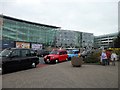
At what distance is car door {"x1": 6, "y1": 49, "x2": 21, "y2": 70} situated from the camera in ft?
44.7

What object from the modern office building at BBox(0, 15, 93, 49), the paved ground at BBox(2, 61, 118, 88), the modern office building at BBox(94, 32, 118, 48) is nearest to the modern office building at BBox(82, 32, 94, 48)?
the modern office building at BBox(0, 15, 93, 49)

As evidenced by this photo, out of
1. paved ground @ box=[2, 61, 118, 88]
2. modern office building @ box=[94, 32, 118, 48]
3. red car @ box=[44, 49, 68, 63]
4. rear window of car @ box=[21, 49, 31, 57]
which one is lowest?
paved ground @ box=[2, 61, 118, 88]

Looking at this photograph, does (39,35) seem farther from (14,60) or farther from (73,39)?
(14,60)

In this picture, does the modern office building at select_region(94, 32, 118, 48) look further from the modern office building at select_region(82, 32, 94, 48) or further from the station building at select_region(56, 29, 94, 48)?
the station building at select_region(56, 29, 94, 48)

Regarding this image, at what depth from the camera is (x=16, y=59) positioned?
46.9 feet

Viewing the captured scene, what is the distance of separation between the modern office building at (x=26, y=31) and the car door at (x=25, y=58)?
65.2m

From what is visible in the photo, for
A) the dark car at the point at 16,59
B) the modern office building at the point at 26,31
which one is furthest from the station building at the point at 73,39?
the dark car at the point at 16,59

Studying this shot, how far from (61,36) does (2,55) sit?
107219 millimetres

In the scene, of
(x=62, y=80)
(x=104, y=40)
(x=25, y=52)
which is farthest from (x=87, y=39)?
(x=62, y=80)

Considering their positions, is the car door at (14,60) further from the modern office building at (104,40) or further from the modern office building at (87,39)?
the modern office building at (87,39)

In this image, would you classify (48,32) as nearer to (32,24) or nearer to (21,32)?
(32,24)

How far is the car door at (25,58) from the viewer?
15030mm

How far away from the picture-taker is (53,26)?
11569cm

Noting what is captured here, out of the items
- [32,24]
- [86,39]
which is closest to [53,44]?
[32,24]
